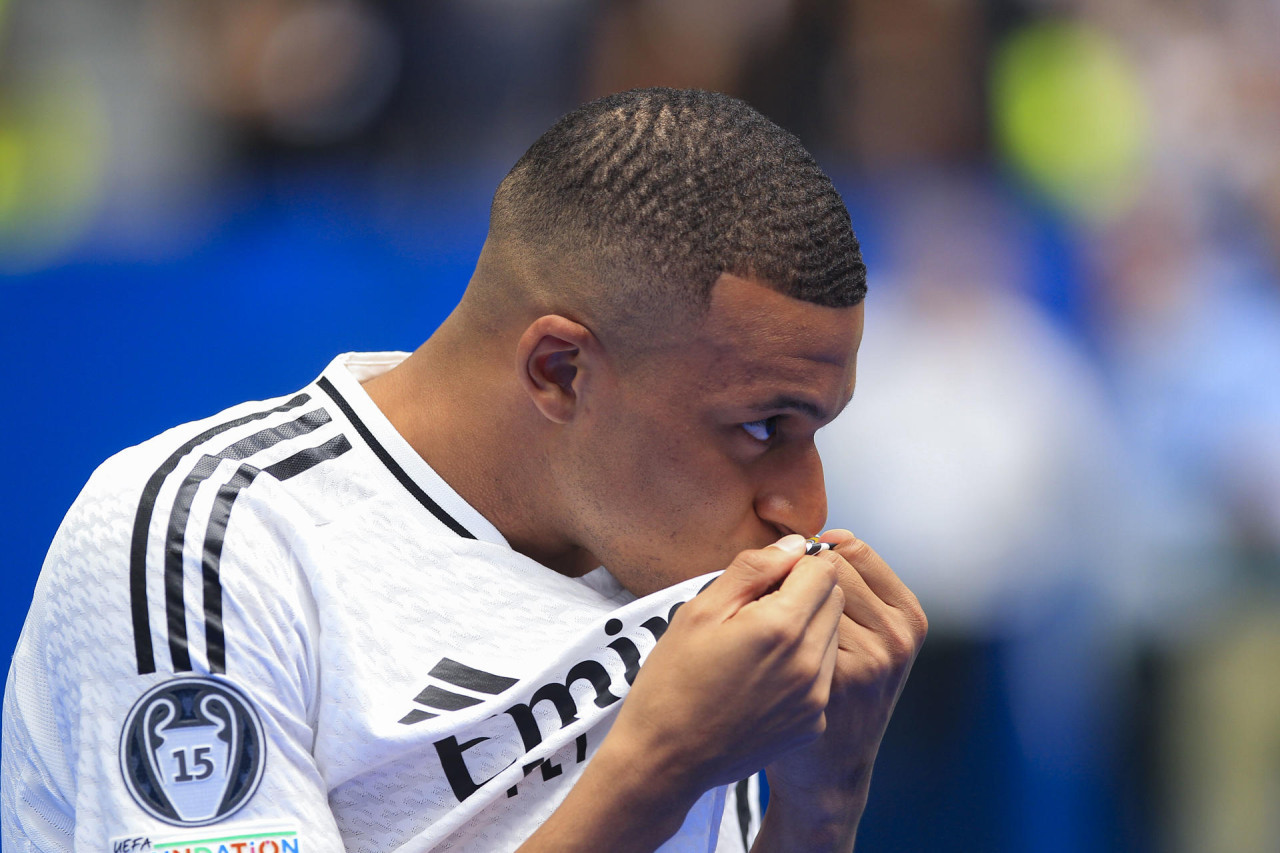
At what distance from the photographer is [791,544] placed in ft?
4.43

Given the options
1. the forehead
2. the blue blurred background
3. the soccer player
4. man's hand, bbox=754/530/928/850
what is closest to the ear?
the soccer player

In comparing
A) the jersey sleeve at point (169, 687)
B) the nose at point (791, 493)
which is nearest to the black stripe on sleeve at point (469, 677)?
the jersey sleeve at point (169, 687)

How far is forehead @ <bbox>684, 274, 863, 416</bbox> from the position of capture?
132 cm

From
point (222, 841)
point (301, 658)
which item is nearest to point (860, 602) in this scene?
point (301, 658)

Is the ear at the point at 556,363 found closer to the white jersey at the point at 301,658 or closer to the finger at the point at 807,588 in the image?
the white jersey at the point at 301,658

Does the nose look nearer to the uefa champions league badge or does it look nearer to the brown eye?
the brown eye

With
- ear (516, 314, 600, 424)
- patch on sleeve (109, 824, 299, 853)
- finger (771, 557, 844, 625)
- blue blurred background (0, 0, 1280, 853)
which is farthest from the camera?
blue blurred background (0, 0, 1280, 853)

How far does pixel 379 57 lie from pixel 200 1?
474 millimetres

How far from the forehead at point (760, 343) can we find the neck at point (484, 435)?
0.23 metres

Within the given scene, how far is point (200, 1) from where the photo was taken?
317 centimetres

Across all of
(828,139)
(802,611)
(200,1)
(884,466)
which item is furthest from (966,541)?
(200,1)

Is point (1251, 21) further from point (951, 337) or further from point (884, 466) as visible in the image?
point (884, 466)

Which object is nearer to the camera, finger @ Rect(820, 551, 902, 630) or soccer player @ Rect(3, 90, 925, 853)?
soccer player @ Rect(3, 90, 925, 853)

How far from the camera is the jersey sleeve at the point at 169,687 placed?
117cm
